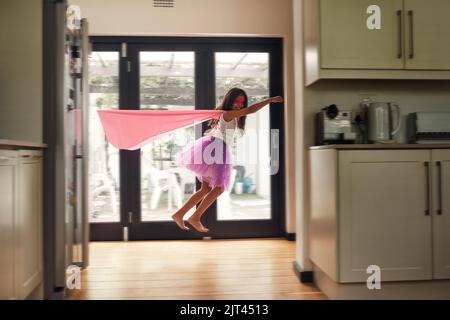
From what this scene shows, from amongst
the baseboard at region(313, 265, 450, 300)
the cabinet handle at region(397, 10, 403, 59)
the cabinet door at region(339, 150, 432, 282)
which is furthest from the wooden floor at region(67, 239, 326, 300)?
the cabinet handle at region(397, 10, 403, 59)

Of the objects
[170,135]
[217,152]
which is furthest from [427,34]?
[170,135]

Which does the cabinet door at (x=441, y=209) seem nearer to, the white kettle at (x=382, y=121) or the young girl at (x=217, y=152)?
the white kettle at (x=382, y=121)

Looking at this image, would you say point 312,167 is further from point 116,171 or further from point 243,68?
point 116,171

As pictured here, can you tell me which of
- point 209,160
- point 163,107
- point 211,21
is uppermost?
point 211,21

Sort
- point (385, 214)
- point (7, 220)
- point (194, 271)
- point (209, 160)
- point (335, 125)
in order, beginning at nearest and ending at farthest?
point (7, 220) → point (385, 214) → point (335, 125) → point (194, 271) → point (209, 160)

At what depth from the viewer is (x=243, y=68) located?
3479 mm

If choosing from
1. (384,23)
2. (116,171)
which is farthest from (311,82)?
(116,171)

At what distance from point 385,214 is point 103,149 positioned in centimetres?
262

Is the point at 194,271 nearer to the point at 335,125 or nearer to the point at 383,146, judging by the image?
the point at 335,125

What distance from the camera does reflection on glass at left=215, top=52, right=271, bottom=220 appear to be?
11.3ft

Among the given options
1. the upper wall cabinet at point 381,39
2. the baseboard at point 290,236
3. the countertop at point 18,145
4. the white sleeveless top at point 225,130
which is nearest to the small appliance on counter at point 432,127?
the upper wall cabinet at point 381,39

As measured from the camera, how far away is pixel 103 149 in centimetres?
339

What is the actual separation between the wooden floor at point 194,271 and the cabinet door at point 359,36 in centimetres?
139

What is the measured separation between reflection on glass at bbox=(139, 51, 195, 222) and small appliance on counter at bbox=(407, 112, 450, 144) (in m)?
2.00
